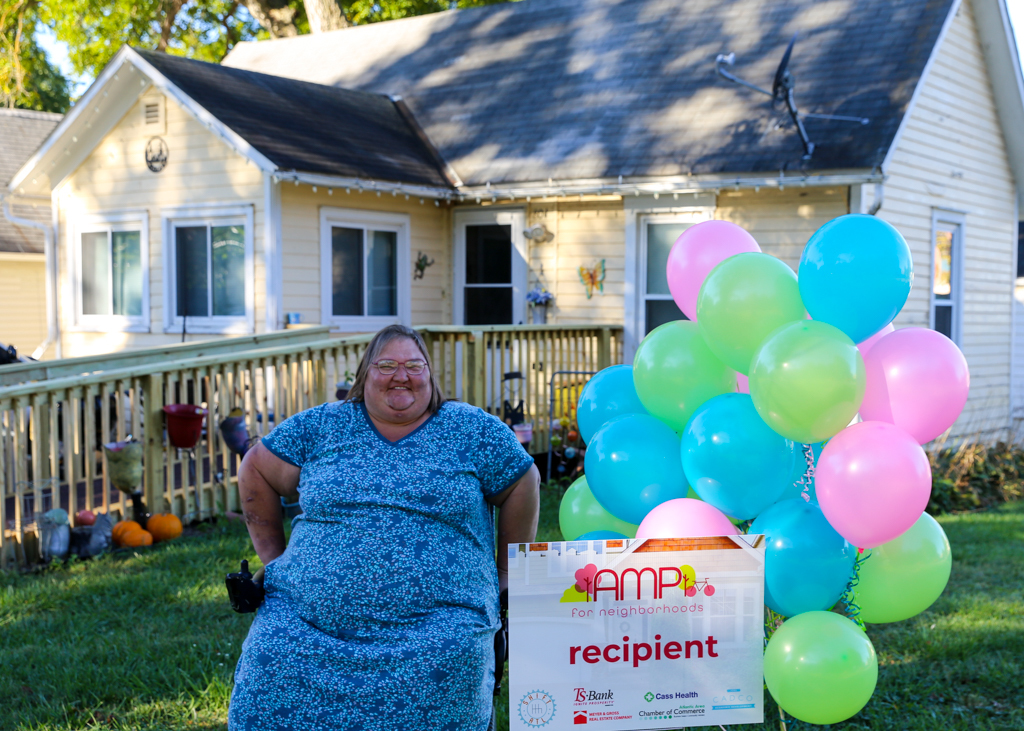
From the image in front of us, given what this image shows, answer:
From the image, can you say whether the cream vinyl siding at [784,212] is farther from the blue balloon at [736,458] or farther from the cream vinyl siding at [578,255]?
the blue balloon at [736,458]

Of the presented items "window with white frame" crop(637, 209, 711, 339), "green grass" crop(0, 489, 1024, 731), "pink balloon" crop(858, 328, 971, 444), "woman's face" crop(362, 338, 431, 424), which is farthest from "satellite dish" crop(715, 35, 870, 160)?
"pink balloon" crop(858, 328, 971, 444)

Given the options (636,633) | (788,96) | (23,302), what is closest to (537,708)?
(636,633)

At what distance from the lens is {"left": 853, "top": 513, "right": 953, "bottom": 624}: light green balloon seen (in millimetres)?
2576

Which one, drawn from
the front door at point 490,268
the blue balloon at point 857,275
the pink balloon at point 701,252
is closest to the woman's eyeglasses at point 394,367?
the pink balloon at point 701,252

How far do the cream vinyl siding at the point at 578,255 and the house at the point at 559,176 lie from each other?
2 cm

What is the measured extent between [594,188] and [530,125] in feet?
5.35

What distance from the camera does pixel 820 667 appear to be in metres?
2.36

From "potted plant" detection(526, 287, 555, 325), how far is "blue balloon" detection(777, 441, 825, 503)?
7695 millimetres

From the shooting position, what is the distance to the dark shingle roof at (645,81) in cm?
920

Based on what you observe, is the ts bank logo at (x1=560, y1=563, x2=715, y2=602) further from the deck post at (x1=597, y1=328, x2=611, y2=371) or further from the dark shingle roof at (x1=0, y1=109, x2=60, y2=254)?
the dark shingle roof at (x1=0, y1=109, x2=60, y2=254)

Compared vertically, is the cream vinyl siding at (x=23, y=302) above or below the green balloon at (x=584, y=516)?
above

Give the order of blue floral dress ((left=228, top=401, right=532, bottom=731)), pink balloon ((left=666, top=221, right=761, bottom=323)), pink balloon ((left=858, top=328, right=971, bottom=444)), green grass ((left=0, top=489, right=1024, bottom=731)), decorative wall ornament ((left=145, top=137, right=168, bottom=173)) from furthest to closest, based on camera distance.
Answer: decorative wall ornament ((left=145, top=137, right=168, bottom=173)), green grass ((left=0, top=489, right=1024, bottom=731)), pink balloon ((left=666, top=221, right=761, bottom=323)), blue floral dress ((left=228, top=401, right=532, bottom=731)), pink balloon ((left=858, top=328, right=971, bottom=444))

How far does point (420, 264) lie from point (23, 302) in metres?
11.4

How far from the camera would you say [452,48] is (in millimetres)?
13195
